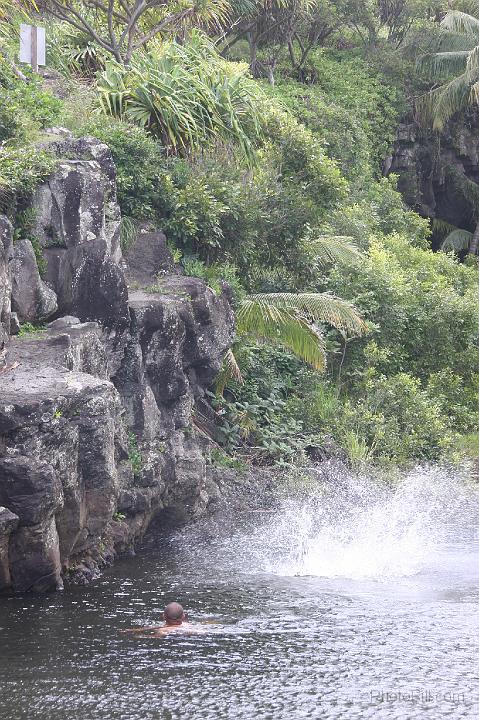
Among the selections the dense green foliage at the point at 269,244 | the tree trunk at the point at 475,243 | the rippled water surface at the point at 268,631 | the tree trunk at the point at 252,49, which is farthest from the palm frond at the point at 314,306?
the tree trunk at the point at 475,243

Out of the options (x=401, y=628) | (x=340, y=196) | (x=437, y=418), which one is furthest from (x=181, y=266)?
(x=401, y=628)

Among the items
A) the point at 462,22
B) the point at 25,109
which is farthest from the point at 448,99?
the point at 25,109

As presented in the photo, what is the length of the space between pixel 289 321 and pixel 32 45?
21.9ft

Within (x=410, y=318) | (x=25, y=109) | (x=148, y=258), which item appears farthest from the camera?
(x=410, y=318)

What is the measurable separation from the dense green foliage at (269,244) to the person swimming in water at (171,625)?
657 centimetres

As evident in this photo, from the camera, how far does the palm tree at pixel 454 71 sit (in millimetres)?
33938

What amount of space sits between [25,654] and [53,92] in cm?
1220

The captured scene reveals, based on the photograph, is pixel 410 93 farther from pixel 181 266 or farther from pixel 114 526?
pixel 114 526

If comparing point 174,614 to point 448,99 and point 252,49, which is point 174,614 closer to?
point 252,49

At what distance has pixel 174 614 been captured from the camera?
36.3 ft

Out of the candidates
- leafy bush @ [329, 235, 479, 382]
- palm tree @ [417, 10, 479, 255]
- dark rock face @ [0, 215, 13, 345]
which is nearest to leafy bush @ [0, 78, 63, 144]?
dark rock face @ [0, 215, 13, 345]

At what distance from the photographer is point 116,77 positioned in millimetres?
19406

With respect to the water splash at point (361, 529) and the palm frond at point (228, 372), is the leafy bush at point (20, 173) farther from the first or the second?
the water splash at point (361, 529)

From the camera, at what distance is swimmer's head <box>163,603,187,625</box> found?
11.1 metres
